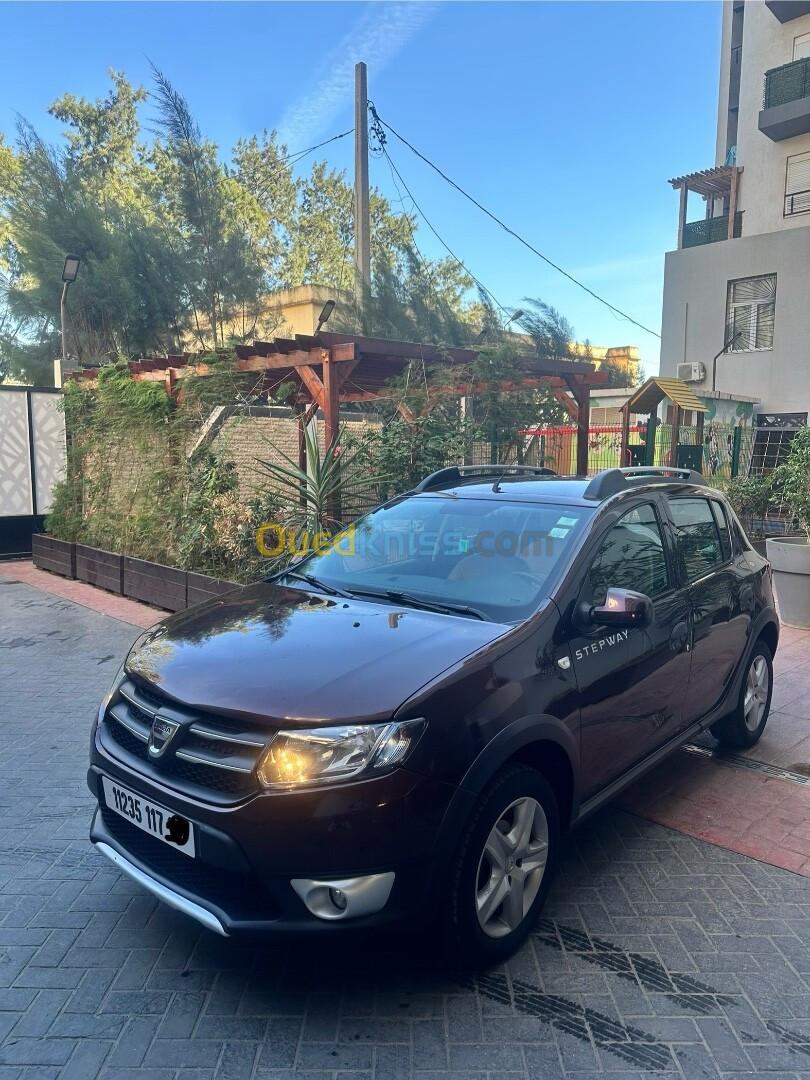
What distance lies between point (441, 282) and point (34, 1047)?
32223 mm

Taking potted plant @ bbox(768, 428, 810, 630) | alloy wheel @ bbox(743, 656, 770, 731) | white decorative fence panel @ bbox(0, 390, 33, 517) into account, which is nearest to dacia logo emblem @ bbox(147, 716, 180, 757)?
alloy wheel @ bbox(743, 656, 770, 731)

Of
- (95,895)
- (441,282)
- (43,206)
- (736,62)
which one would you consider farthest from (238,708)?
(441,282)

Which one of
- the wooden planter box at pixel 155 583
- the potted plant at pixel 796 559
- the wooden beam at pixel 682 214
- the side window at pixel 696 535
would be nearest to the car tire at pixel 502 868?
the side window at pixel 696 535

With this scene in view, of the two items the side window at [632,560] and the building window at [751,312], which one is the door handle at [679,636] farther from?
the building window at [751,312]

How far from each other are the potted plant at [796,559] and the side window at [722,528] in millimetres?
3292

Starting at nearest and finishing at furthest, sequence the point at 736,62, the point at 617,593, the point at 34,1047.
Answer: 1. the point at 34,1047
2. the point at 617,593
3. the point at 736,62

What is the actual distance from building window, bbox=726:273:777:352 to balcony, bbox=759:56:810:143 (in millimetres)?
3700

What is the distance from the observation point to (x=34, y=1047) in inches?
89.7

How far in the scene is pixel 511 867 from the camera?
2.63 m

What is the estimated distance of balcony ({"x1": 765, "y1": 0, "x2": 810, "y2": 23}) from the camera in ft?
57.7

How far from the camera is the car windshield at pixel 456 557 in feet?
10.3

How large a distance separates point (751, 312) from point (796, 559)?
13045 mm

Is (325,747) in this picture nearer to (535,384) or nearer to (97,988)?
(97,988)

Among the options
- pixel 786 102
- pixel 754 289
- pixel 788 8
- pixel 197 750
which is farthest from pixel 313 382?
pixel 788 8
